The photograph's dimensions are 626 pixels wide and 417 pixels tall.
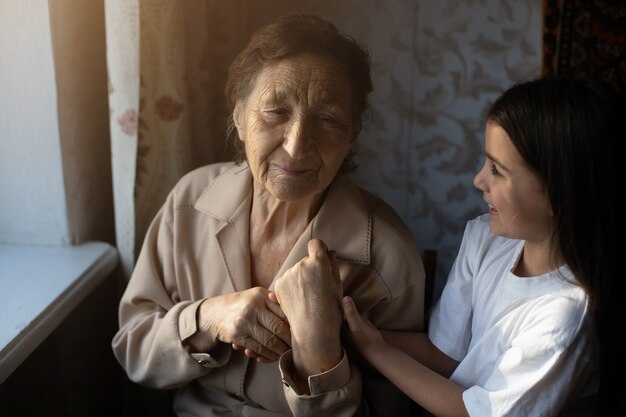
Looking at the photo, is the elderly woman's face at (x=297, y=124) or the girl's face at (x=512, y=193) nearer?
the girl's face at (x=512, y=193)

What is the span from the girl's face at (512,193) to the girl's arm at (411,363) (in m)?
0.29

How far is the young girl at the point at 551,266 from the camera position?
1075 millimetres

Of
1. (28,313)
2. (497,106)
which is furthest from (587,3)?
(28,313)

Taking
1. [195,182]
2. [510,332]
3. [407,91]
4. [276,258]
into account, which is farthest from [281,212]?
[407,91]

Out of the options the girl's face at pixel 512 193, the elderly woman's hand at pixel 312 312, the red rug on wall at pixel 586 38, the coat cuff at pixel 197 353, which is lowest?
the coat cuff at pixel 197 353

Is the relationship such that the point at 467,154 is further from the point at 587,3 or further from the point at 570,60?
the point at 587,3

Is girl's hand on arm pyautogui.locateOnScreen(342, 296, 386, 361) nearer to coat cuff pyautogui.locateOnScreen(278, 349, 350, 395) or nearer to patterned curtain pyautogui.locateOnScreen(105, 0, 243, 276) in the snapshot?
coat cuff pyautogui.locateOnScreen(278, 349, 350, 395)

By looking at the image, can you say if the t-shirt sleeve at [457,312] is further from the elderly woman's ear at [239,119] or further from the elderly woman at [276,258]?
the elderly woman's ear at [239,119]

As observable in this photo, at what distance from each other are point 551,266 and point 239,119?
2.21 feet

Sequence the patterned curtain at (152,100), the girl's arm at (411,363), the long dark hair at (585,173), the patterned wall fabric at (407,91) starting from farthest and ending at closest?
the patterned wall fabric at (407,91) → the patterned curtain at (152,100) → the girl's arm at (411,363) → the long dark hair at (585,173)

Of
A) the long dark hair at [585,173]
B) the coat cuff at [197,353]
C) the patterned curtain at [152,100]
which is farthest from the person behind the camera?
the patterned curtain at [152,100]

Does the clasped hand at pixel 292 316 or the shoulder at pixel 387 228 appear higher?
the shoulder at pixel 387 228

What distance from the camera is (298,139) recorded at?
1.24 meters

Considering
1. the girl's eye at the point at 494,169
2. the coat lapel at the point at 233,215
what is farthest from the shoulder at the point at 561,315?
the coat lapel at the point at 233,215
